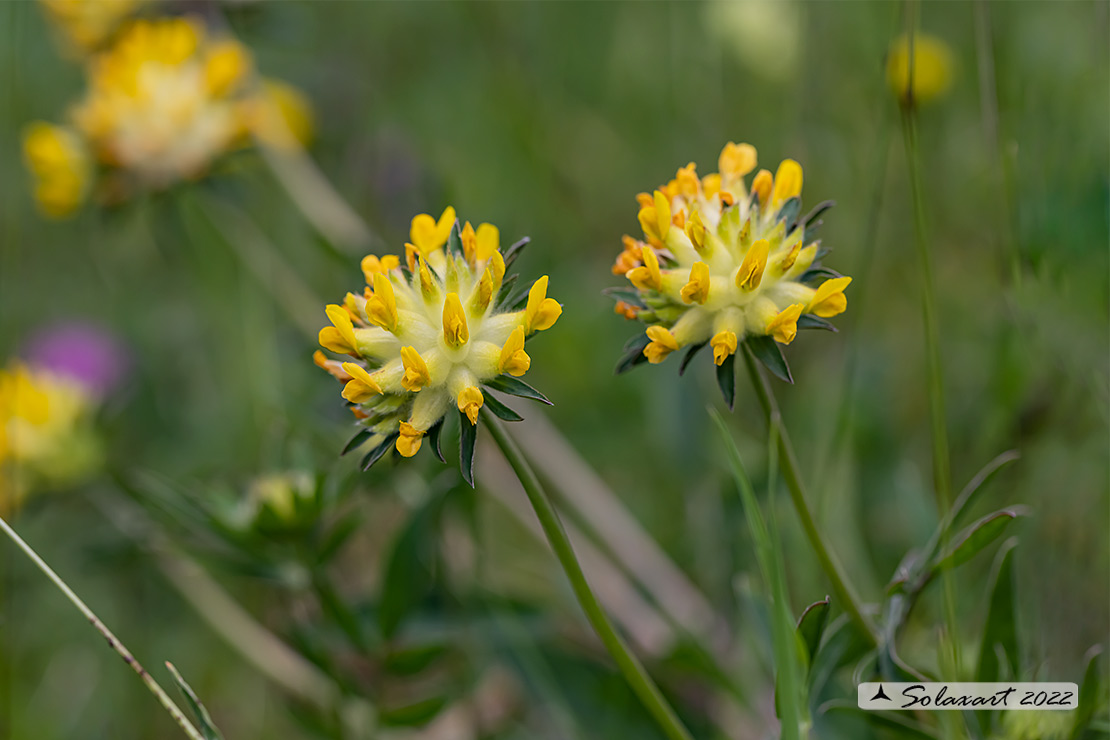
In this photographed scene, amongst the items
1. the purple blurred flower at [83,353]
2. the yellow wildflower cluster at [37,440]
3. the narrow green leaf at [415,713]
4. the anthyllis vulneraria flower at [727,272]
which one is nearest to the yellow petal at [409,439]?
the anthyllis vulneraria flower at [727,272]

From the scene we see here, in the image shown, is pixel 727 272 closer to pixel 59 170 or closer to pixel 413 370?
pixel 413 370

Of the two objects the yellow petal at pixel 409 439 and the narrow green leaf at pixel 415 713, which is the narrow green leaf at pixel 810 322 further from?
the narrow green leaf at pixel 415 713

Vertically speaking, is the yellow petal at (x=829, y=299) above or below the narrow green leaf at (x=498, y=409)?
below

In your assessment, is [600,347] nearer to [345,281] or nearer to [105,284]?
[345,281]

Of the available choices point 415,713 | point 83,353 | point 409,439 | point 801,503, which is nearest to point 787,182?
point 801,503

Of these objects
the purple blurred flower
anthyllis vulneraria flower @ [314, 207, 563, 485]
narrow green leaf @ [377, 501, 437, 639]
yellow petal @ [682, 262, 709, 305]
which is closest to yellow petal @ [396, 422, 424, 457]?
anthyllis vulneraria flower @ [314, 207, 563, 485]

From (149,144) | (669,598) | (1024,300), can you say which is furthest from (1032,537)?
(149,144)

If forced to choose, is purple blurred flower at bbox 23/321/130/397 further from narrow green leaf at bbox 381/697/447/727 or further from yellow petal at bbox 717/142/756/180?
yellow petal at bbox 717/142/756/180
